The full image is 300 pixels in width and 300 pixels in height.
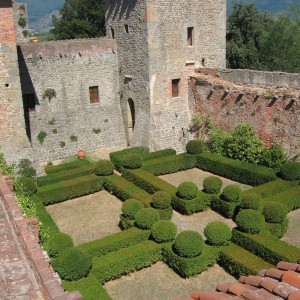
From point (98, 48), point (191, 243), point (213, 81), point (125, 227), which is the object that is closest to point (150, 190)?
point (125, 227)

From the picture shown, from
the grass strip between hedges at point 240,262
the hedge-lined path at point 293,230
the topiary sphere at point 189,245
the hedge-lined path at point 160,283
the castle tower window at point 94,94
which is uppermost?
the castle tower window at point 94,94

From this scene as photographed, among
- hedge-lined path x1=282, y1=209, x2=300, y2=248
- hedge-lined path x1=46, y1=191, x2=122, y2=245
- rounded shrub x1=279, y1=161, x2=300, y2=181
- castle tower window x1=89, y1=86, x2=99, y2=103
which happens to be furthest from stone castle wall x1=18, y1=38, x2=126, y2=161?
hedge-lined path x1=282, y1=209, x2=300, y2=248

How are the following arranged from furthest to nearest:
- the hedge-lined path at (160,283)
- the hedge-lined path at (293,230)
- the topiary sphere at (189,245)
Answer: the hedge-lined path at (293,230), the topiary sphere at (189,245), the hedge-lined path at (160,283)

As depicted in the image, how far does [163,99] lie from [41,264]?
15.5 meters

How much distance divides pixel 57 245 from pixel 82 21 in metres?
28.9

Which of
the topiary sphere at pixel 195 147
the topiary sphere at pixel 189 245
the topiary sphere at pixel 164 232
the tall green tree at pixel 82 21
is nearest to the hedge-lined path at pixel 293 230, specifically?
the topiary sphere at pixel 189 245

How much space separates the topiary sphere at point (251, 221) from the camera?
1146 cm

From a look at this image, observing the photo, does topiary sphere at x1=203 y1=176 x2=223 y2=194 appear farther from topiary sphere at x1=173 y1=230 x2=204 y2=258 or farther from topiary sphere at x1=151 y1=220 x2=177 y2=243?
topiary sphere at x1=173 y1=230 x2=204 y2=258

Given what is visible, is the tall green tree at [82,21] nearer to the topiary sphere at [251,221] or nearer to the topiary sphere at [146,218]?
the topiary sphere at [146,218]

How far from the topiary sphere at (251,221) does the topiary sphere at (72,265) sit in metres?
4.41

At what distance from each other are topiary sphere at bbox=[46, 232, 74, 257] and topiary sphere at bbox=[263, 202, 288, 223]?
5.79 meters

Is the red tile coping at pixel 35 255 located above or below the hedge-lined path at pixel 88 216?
above

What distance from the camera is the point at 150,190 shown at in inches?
614

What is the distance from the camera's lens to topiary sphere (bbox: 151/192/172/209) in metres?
13.3
